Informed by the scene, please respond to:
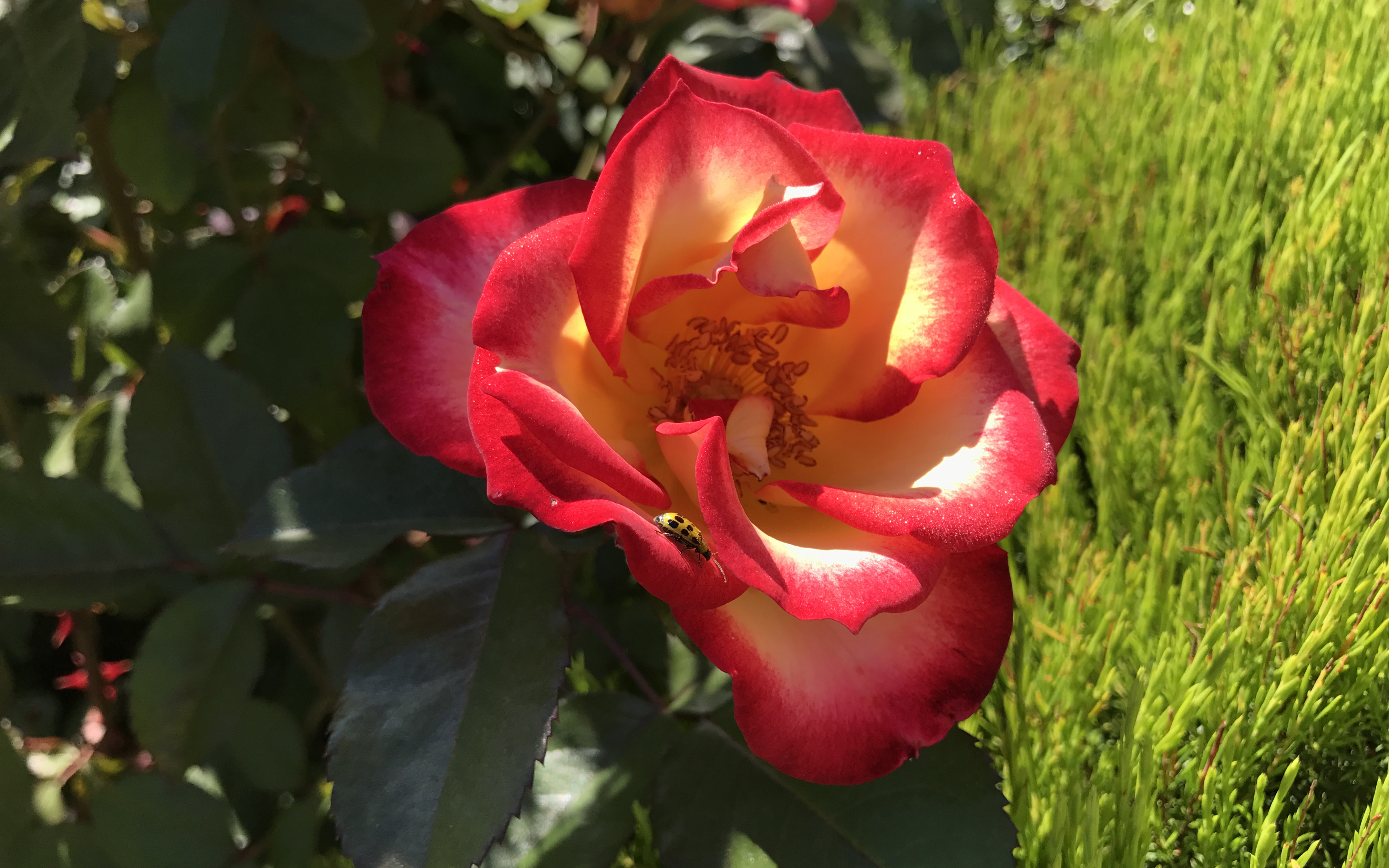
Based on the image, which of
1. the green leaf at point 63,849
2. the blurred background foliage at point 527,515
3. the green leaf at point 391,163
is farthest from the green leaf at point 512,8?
the green leaf at point 63,849

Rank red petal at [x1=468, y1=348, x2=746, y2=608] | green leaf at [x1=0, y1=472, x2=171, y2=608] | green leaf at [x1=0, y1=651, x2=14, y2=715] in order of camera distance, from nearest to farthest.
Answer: red petal at [x1=468, y1=348, x2=746, y2=608], green leaf at [x1=0, y1=472, x2=171, y2=608], green leaf at [x1=0, y1=651, x2=14, y2=715]

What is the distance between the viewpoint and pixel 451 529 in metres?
0.48

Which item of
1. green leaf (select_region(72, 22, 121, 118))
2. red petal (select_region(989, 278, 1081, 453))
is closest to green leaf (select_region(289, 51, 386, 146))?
green leaf (select_region(72, 22, 121, 118))

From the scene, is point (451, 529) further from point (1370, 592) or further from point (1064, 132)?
point (1064, 132)

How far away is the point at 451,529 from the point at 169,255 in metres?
0.37

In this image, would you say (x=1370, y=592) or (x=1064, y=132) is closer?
(x=1370, y=592)

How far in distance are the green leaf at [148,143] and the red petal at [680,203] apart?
14.7 inches

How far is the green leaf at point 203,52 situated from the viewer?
0.53m

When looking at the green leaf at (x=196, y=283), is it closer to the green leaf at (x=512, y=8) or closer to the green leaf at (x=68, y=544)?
the green leaf at (x=68, y=544)

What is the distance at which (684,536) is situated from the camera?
36cm

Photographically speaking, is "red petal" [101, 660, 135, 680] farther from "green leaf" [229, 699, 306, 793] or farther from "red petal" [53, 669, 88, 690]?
"green leaf" [229, 699, 306, 793]

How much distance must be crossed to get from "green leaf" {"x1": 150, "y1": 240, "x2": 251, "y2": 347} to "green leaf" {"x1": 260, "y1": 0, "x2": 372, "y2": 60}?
0.61 feet

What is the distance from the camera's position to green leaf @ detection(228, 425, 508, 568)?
46 cm

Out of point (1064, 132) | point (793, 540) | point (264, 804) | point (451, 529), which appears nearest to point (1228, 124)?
point (1064, 132)
